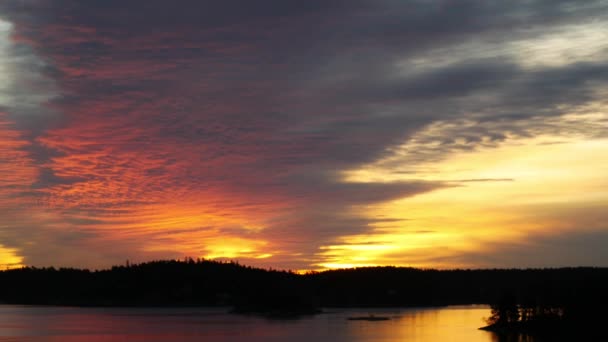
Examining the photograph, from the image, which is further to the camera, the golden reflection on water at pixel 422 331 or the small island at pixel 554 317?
the golden reflection on water at pixel 422 331

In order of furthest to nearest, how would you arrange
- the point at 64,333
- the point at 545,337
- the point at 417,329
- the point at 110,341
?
the point at 417,329
the point at 64,333
the point at 110,341
the point at 545,337

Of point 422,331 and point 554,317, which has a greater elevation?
point 554,317

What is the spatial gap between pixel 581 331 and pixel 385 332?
147 feet

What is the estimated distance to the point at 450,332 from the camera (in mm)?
156125

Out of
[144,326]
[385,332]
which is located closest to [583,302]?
[385,332]

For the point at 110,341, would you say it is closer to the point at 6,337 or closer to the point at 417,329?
the point at 6,337

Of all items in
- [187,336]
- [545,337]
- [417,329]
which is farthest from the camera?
[417,329]

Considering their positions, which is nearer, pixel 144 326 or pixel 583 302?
pixel 583 302

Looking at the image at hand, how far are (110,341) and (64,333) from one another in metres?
24.8

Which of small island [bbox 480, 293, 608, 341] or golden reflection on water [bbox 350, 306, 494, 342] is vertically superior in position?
small island [bbox 480, 293, 608, 341]

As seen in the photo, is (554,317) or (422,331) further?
(422,331)

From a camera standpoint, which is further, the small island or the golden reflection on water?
the golden reflection on water

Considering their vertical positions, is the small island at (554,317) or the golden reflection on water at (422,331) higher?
the small island at (554,317)

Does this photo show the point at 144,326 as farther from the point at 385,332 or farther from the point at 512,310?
the point at 512,310
